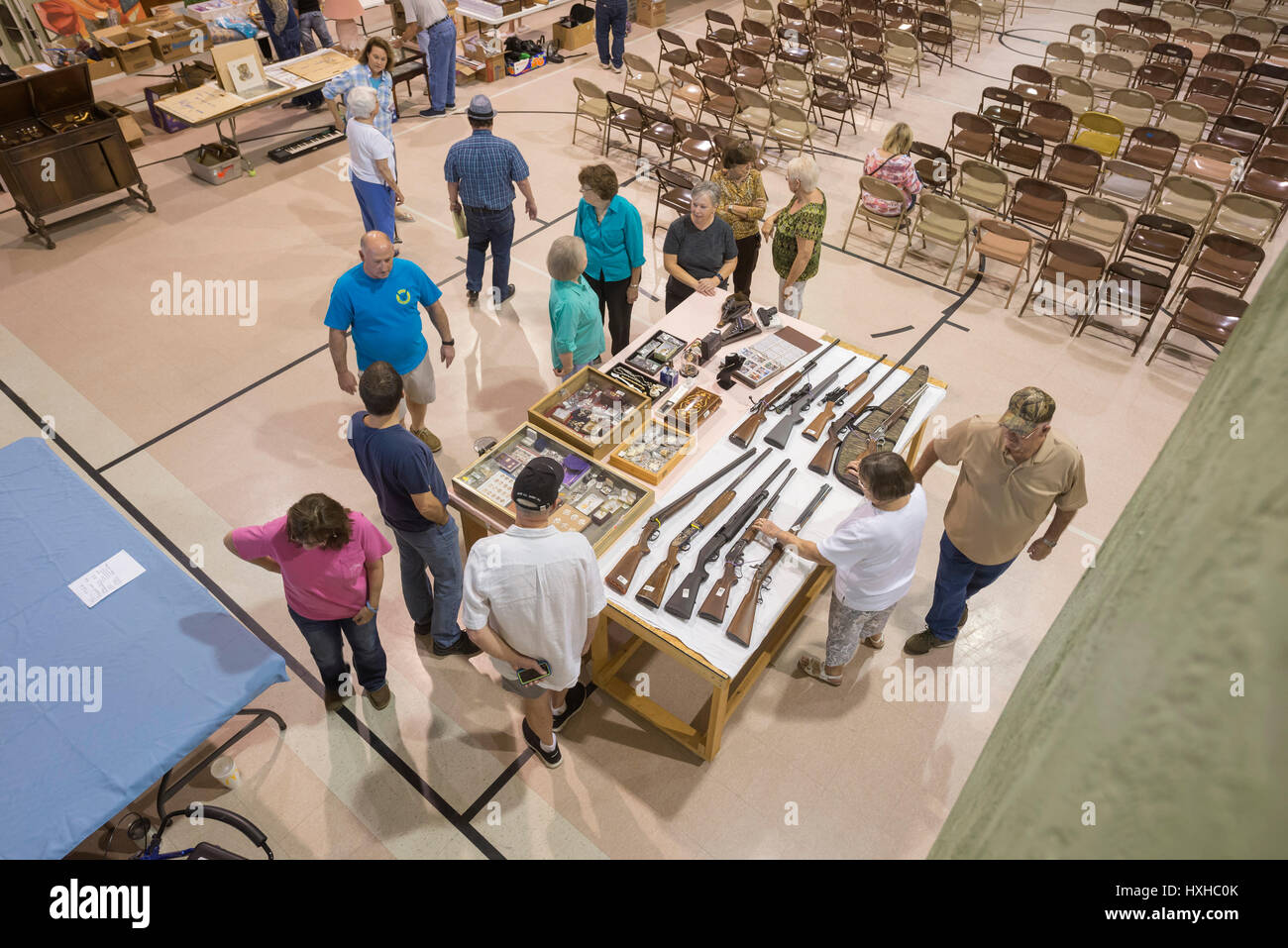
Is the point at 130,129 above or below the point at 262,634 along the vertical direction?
above

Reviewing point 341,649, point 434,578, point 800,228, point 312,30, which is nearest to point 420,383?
point 434,578

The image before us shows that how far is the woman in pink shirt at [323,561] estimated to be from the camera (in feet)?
11.8

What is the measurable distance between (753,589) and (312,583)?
2.11 m

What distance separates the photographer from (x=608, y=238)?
18.5 feet

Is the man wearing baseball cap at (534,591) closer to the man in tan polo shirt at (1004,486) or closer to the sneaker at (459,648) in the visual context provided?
the sneaker at (459,648)

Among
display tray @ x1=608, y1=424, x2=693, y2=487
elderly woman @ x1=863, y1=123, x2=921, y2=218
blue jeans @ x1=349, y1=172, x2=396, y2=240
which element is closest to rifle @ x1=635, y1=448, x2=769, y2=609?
display tray @ x1=608, y1=424, x2=693, y2=487

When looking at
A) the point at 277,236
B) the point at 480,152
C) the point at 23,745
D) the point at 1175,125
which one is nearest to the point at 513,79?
the point at 277,236

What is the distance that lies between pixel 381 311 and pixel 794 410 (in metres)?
2.58

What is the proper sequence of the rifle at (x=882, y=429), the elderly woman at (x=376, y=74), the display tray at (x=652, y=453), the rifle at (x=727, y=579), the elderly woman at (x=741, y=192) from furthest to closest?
the elderly woman at (x=376, y=74), the elderly woman at (x=741, y=192), the rifle at (x=882, y=429), the display tray at (x=652, y=453), the rifle at (x=727, y=579)

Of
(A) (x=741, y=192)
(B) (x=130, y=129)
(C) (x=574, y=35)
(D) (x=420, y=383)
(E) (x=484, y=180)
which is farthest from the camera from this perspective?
(C) (x=574, y=35)

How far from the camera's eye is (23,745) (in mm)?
3389

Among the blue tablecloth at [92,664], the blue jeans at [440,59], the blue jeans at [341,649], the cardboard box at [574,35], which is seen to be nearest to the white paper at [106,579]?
the blue tablecloth at [92,664]

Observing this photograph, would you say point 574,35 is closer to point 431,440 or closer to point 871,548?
point 431,440

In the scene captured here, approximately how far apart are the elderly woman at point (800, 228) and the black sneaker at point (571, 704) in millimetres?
3294
